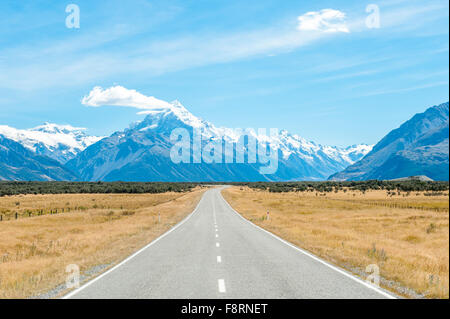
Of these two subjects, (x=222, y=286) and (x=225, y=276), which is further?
(x=225, y=276)

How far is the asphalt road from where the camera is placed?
31.2ft

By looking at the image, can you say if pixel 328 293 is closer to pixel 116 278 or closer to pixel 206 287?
pixel 206 287

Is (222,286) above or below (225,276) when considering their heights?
above

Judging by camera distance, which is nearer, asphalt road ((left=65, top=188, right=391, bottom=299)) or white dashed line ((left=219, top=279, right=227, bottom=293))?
asphalt road ((left=65, top=188, right=391, bottom=299))

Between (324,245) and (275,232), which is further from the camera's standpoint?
(275,232)

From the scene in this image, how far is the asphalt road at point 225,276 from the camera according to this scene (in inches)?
375

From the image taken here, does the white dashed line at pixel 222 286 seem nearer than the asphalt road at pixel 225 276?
No

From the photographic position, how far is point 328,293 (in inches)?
373

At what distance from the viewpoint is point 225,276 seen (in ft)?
37.9
